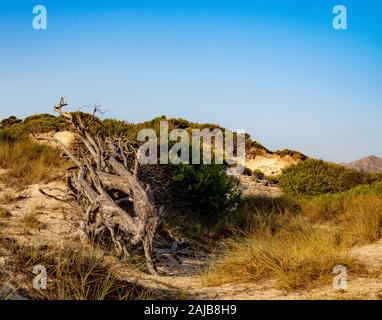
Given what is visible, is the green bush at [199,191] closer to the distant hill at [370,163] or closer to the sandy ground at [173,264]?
the sandy ground at [173,264]

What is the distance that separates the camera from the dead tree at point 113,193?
7.41 metres

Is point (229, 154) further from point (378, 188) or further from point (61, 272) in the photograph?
point (61, 272)

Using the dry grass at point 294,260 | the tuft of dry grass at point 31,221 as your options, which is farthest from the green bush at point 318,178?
the tuft of dry grass at point 31,221

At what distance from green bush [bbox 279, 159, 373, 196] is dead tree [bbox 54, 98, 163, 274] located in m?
8.63

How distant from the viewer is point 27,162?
1088 cm

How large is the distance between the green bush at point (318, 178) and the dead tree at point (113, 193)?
28.3 feet

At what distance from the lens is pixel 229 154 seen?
25578mm

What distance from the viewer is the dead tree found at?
7410 mm

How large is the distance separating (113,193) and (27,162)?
10.2 feet

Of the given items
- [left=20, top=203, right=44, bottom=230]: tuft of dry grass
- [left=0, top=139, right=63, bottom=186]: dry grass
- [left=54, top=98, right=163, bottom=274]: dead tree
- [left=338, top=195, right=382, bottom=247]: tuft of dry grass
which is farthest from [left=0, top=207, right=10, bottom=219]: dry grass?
[left=338, top=195, right=382, bottom=247]: tuft of dry grass

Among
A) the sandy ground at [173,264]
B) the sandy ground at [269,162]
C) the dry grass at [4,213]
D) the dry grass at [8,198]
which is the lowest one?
the sandy ground at [173,264]

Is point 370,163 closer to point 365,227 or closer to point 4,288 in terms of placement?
point 365,227
